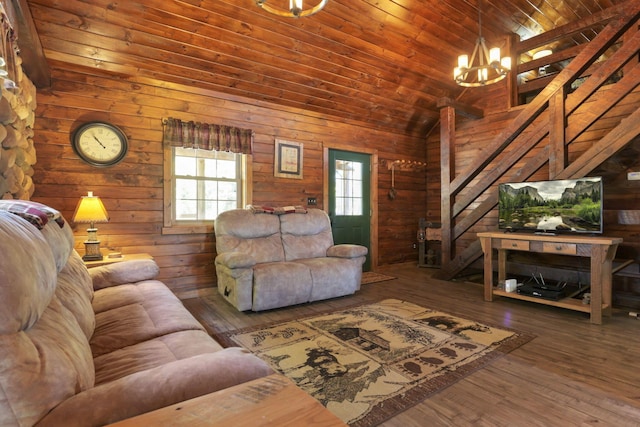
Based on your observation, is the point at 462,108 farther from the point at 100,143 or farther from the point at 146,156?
the point at 100,143

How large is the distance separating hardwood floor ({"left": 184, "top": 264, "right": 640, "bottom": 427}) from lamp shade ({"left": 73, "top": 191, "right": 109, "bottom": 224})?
1.28 m

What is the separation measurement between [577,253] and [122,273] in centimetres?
391

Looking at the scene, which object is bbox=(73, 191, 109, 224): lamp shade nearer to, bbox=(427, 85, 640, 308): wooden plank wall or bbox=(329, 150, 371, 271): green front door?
bbox=(329, 150, 371, 271): green front door

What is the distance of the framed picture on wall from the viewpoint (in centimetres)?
454

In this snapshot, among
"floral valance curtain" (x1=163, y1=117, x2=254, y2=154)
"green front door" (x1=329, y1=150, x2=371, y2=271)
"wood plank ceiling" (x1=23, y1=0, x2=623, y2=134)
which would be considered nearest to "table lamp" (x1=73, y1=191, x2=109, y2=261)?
"floral valance curtain" (x1=163, y1=117, x2=254, y2=154)

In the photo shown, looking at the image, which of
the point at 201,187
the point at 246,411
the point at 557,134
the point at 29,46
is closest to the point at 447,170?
the point at 557,134

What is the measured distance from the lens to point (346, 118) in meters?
5.21

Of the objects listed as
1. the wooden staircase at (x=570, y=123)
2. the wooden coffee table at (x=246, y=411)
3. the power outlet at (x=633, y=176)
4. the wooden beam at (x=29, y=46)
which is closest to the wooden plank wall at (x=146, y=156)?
the wooden beam at (x=29, y=46)

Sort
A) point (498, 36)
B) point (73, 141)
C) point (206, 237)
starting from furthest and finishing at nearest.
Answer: point (498, 36) < point (206, 237) < point (73, 141)

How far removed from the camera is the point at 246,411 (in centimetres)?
73

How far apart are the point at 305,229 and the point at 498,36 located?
411 centimetres

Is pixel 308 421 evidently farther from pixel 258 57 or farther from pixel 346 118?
pixel 346 118

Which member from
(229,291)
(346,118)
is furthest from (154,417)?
(346,118)

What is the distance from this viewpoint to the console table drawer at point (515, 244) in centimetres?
336
